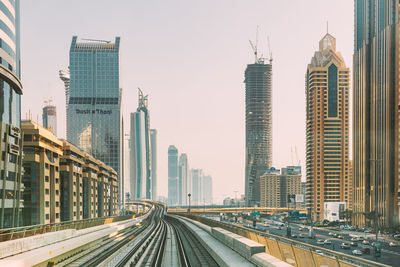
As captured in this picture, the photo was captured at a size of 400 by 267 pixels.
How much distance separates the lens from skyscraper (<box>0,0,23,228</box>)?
6075 cm

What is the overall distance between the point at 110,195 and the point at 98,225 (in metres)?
118

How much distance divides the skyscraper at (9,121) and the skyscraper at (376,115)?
122 m

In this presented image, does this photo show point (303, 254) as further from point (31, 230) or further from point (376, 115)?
point (376, 115)

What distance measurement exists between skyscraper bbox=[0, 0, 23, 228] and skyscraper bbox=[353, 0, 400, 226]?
122 metres

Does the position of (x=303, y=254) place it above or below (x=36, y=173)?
above

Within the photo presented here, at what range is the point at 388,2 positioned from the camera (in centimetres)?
16688


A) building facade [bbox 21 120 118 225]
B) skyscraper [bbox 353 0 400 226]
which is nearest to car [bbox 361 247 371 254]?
building facade [bbox 21 120 118 225]

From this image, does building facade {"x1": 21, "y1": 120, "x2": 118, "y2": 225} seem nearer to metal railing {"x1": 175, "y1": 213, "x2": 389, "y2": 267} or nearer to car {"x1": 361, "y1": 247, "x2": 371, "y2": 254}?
metal railing {"x1": 175, "y1": 213, "x2": 389, "y2": 267}

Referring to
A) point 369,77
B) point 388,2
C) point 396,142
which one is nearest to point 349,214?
point 396,142

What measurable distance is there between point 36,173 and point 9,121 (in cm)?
1812

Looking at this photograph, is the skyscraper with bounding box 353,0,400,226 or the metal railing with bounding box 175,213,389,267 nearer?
the metal railing with bounding box 175,213,389,267

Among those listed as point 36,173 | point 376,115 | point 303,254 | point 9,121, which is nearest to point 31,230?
point 303,254

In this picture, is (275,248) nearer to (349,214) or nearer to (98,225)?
(98,225)

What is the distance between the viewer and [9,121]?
213 ft
